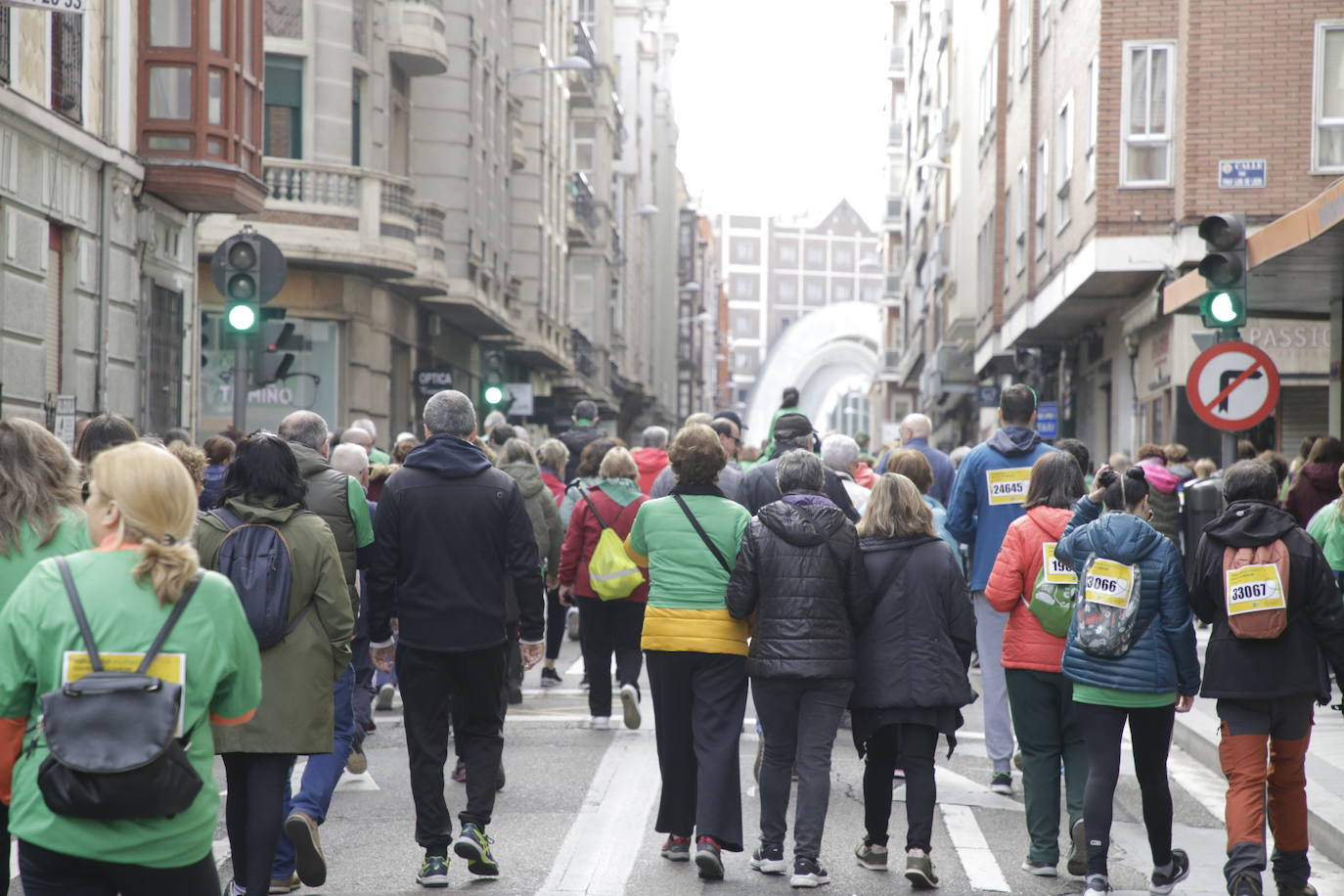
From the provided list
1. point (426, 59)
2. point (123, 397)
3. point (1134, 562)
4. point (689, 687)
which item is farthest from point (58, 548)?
point (426, 59)

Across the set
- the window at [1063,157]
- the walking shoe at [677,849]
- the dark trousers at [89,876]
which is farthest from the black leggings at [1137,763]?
the window at [1063,157]

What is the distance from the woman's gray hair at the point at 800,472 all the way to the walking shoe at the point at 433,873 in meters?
2.18

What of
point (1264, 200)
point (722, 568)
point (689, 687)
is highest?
point (1264, 200)

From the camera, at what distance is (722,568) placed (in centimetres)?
816

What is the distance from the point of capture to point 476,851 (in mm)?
7672

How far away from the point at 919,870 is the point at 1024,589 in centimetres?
142

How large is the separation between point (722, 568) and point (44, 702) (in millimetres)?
4332

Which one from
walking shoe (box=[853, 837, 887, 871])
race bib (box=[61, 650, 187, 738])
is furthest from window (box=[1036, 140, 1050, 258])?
race bib (box=[61, 650, 187, 738])

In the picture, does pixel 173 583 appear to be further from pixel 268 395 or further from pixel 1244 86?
pixel 268 395

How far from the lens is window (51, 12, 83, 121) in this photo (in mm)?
17328

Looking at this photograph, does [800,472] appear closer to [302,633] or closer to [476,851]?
[476,851]

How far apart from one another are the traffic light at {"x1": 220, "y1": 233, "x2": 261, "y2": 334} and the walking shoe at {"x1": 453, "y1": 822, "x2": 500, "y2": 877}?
7418 mm

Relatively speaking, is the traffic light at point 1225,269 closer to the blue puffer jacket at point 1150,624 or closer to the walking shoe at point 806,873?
the blue puffer jacket at point 1150,624

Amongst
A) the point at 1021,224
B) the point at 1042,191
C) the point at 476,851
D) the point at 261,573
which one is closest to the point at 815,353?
the point at 1021,224
